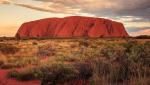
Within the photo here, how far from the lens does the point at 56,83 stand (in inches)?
339

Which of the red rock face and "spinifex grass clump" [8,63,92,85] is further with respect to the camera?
the red rock face

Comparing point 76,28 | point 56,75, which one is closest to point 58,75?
point 56,75

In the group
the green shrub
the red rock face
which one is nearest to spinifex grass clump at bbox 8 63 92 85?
the green shrub

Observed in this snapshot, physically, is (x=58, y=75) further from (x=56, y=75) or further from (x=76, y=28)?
(x=76, y=28)

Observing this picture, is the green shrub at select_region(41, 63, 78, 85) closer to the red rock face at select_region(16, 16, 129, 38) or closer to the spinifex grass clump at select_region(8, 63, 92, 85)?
the spinifex grass clump at select_region(8, 63, 92, 85)

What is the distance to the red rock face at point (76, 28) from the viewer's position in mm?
133750

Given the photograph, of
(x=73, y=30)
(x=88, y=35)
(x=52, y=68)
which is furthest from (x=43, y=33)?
(x=52, y=68)

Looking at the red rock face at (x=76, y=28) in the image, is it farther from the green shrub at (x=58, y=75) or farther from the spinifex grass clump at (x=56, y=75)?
the green shrub at (x=58, y=75)

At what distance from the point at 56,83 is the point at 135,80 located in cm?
231

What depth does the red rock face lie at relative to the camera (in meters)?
134

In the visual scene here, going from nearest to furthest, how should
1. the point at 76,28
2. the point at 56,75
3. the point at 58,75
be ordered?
the point at 56,75
the point at 58,75
the point at 76,28

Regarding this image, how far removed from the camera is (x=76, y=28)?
13662 centimetres

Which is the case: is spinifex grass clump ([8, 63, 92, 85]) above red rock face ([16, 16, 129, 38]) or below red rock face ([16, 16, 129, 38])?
above

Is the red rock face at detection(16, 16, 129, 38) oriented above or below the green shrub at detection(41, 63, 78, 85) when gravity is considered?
below
